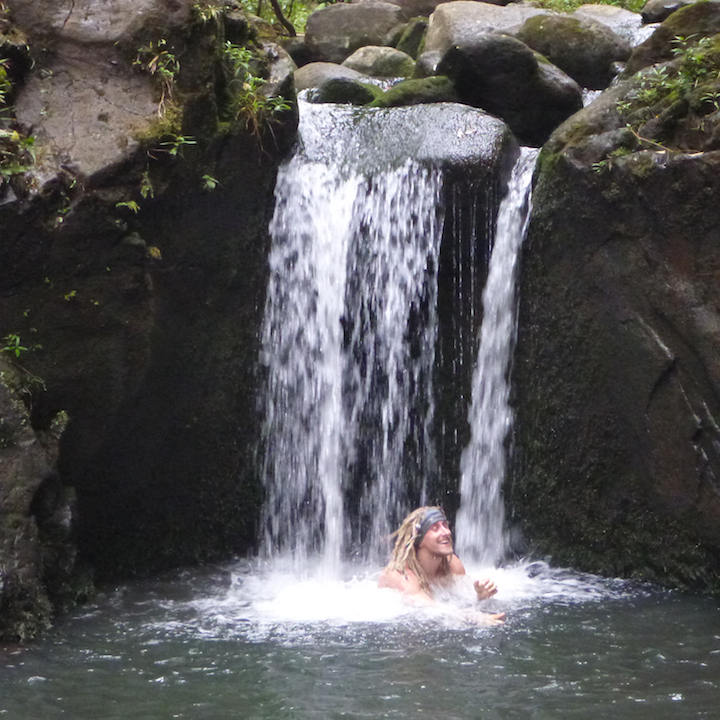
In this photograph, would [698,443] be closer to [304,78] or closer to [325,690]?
[325,690]

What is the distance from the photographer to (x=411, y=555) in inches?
247

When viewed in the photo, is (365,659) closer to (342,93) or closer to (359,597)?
(359,597)

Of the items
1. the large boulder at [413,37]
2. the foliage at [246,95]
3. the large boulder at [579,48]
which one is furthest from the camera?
the large boulder at [413,37]

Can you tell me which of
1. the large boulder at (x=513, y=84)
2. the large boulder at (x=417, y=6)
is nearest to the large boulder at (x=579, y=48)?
the large boulder at (x=513, y=84)

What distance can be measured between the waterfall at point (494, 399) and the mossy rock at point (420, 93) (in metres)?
2.03

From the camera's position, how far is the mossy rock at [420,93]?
9227mm

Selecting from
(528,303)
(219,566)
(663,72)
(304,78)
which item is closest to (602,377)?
(528,303)

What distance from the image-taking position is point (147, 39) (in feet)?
22.1

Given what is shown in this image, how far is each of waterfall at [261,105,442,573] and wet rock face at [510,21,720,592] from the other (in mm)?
933

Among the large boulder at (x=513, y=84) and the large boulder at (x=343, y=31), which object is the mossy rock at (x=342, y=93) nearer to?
the large boulder at (x=513, y=84)

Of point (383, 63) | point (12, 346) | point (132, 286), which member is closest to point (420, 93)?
point (383, 63)

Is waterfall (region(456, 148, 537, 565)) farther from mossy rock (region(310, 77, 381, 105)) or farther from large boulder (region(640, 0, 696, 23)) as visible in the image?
large boulder (region(640, 0, 696, 23))

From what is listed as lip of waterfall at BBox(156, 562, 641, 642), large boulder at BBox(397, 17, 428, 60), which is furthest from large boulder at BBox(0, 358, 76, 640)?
large boulder at BBox(397, 17, 428, 60)

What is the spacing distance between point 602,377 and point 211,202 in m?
3.24
